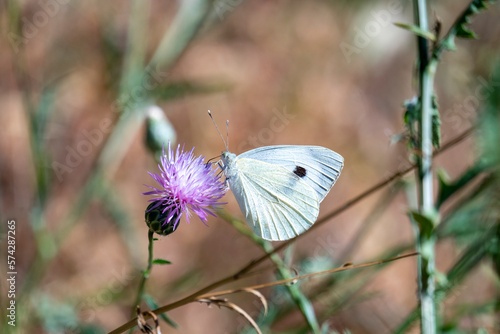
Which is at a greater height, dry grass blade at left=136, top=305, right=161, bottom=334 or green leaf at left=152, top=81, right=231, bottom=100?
green leaf at left=152, top=81, right=231, bottom=100

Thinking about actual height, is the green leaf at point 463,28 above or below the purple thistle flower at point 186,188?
above

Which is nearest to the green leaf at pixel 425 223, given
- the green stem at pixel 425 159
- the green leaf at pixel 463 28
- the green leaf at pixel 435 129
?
the green stem at pixel 425 159

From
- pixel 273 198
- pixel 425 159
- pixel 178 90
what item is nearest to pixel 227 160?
pixel 273 198

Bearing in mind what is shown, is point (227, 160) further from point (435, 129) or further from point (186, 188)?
point (435, 129)

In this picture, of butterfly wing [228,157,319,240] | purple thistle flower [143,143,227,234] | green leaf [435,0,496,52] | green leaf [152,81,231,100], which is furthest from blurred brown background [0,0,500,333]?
green leaf [435,0,496,52]

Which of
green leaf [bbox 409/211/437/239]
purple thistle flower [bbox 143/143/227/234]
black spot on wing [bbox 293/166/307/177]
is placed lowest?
green leaf [bbox 409/211/437/239]

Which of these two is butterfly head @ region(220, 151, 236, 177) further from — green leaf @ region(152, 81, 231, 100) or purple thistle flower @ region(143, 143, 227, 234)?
green leaf @ region(152, 81, 231, 100)

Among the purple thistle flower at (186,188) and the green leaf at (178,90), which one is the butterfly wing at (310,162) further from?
the green leaf at (178,90)
